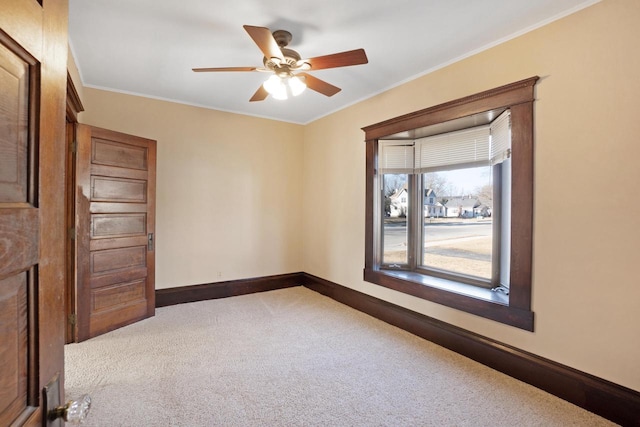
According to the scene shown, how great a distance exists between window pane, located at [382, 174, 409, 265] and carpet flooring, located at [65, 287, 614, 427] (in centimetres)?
91

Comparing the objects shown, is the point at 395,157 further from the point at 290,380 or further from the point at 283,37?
the point at 290,380

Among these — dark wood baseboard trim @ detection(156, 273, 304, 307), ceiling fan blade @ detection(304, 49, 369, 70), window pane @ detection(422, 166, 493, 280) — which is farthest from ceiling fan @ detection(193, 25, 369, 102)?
dark wood baseboard trim @ detection(156, 273, 304, 307)

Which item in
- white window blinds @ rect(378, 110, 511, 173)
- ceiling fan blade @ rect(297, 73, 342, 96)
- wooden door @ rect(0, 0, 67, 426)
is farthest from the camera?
white window blinds @ rect(378, 110, 511, 173)

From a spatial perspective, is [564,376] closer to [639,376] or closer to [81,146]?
[639,376]

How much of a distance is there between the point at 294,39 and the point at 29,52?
225cm

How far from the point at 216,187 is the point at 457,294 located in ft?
11.0

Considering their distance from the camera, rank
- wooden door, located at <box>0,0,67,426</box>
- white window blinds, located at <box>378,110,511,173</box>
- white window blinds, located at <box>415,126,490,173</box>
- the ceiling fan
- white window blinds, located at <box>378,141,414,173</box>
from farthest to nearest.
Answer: white window blinds, located at <box>378,141,414,173</box>, white window blinds, located at <box>415,126,490,173</box>, white window blinds, located at <box>378,110,511,173</box>, the ceiling fan, wooden door, located at <box>0,0,67,426</box>

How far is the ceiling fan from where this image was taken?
7.12 ft

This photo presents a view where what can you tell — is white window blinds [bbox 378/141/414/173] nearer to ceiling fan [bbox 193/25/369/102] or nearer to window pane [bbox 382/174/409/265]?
window pane [bbox 382/174/409/265]

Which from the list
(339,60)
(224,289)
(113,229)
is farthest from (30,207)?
(224,289)

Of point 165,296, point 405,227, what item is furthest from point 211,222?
point 405,227

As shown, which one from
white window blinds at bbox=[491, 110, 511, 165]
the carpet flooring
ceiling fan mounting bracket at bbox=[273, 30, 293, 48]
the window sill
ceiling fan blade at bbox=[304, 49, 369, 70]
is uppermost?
ceiling fan mounting bracket at bbox=[273, 30, 293, 48]

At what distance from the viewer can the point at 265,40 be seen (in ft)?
6.91

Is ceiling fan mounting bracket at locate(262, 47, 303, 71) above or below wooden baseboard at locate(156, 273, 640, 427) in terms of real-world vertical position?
above
